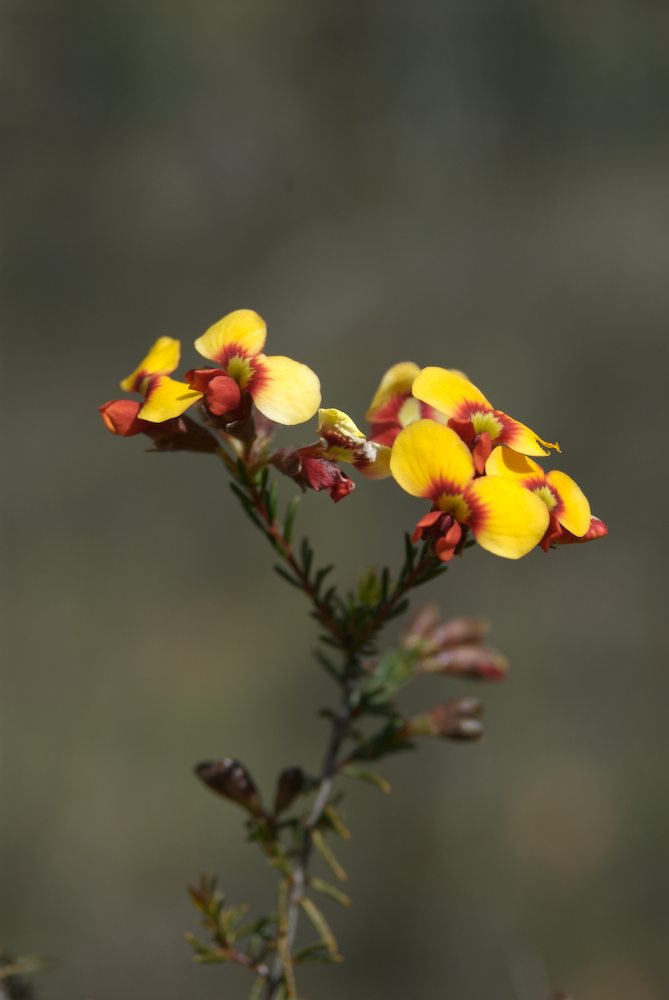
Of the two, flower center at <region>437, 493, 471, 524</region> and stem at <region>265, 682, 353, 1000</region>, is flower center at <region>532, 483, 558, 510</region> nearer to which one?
flower center at <region>437, 493, 471, 524</region>

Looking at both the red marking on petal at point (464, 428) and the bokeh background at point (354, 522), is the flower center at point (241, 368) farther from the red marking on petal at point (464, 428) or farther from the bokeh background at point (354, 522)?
the bokeh background at point (354, 522)

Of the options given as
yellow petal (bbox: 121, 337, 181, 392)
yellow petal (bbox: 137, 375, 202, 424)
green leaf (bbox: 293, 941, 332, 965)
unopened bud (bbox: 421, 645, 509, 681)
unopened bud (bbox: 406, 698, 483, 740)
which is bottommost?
green leaf (bbox: 293, 941, 332, 965)

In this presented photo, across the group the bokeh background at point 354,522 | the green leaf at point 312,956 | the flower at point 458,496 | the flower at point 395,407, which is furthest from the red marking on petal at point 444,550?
the bokeh background at point 354,522

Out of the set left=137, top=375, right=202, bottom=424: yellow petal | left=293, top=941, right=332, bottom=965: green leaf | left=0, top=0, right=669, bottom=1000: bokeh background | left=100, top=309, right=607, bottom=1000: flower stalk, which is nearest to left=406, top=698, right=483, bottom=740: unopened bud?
left=100, top=309, right=607, bottom=1000: flower stalk

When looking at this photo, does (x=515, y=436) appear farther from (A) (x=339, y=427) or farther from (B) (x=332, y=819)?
(B) (x=332, y=819)

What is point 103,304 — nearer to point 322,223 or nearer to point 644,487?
point 322,223

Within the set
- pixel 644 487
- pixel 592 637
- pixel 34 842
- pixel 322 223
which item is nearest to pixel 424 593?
pixel 592 637
